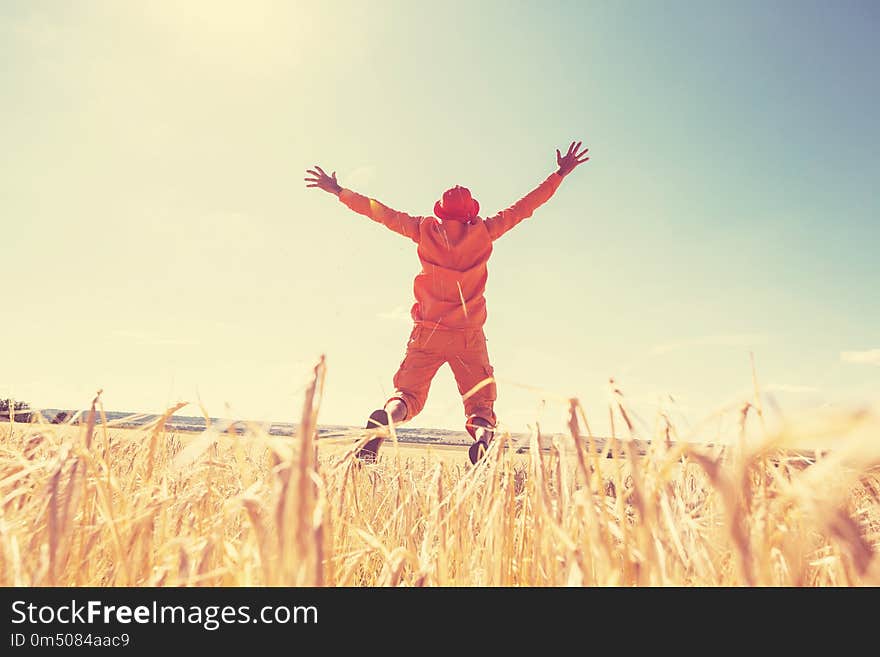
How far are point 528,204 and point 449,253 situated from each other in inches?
40.9

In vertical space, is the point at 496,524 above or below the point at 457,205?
below

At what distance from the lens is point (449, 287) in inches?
195

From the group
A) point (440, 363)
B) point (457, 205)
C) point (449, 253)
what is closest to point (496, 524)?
point (440, 363)

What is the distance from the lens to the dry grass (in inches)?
27.0

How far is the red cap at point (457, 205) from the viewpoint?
504 cm

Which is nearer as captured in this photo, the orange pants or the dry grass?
the dry grass

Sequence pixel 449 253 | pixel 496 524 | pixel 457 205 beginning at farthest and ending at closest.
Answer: pixel 457 205 → pixel 449 253 → pixel 496 524

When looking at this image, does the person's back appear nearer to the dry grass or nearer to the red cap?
the red cap

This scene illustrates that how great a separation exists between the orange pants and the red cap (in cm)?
117

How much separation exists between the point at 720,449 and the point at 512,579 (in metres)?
0.67

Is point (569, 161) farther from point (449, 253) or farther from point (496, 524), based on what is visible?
point (496, 524)

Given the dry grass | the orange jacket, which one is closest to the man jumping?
the orange jacket

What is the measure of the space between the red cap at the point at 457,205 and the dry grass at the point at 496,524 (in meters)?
3.53
